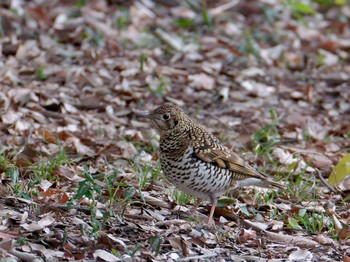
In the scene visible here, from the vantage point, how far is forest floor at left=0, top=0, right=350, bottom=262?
5766mm

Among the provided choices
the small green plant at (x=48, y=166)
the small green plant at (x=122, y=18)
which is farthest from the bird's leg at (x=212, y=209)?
the small green plant at (x=122, y=18)

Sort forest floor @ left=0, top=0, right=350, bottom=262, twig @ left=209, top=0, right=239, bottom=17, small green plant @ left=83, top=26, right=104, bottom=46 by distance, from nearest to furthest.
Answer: forest floor @ left=0, top=0, right=350, bottom=262 < small green plant @ left=83, top=26, right=104, bottom=46 < twig @ left=209, top=0, right=239, bottom=17

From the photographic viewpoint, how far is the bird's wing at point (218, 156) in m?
6.38

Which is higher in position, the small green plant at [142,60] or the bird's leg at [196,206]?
the small green plant at [142,60]

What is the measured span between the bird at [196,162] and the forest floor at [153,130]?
27cm

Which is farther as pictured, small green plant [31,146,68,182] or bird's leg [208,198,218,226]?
small green plant [31,146,68,182]

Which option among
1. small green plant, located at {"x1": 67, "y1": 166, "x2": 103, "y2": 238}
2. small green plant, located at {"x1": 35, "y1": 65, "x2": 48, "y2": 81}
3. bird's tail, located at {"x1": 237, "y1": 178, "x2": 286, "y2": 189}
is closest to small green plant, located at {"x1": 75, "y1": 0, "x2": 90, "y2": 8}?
small green plant, located at {"x1": 35, "y1": 65, "x2": 48, "y2": 81}

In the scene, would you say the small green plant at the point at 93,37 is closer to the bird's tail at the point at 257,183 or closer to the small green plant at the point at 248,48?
the small green plant at the point at 248,48

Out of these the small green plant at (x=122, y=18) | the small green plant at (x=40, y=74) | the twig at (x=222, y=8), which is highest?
the twig at (x=222, y=8)

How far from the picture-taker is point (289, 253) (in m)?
5.89

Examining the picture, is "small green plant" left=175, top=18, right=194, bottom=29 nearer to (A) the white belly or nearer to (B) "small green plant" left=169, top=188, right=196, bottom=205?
(B) "small green plant" left=169, top=188, right=196, bottom=205

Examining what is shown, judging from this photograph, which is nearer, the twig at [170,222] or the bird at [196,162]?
the twig at [170,222]

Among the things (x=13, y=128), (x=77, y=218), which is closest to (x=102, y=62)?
(x=13, y=128)

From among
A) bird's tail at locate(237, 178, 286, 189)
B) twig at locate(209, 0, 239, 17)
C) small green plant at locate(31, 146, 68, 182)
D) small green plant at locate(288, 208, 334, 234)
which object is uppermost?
twig at locate(209, 0, 239, 17)
